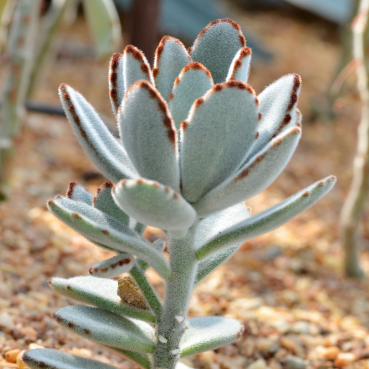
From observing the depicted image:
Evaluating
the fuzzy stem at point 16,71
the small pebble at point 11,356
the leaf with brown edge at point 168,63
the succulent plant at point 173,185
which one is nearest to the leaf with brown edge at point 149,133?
the succulent plant at point 173,185

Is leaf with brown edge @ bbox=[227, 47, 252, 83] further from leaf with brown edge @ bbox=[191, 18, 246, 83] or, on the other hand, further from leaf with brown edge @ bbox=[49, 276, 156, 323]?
leaf with brown edge @ bbox=[49, 276, 156, 323]

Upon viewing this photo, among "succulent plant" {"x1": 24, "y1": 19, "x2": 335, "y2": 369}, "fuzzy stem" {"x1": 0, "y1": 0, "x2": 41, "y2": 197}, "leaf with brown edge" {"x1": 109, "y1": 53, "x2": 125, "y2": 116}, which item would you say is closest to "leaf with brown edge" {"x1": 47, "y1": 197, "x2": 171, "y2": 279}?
"succulent plant" {"x1": 24, "y1": 19, "x2": 335, "y2": 369}

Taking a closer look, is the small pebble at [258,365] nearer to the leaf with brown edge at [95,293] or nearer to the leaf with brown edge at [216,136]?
the leaf with brown edge at [95,293]

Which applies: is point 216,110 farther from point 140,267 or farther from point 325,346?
point 325,346

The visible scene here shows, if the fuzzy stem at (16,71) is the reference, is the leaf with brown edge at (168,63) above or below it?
below

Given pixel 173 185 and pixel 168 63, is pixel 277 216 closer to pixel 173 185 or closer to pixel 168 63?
pixel 173 185

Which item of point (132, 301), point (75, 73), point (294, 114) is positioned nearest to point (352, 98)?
point (294, 114)
